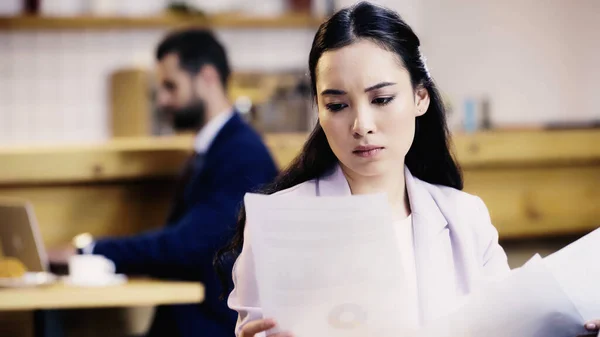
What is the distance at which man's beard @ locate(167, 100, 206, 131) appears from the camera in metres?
3.19

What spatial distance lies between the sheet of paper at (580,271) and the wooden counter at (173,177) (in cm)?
215

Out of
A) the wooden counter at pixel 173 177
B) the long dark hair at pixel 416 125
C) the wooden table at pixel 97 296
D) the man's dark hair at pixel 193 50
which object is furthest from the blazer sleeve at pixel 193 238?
the long dark hair at pixel 416 125

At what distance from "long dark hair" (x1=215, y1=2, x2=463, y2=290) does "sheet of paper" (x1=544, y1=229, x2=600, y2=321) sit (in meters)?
0.22

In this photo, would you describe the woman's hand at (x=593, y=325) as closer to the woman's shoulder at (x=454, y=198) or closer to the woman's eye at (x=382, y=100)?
the woman's shoulder at (x=454, y=198)

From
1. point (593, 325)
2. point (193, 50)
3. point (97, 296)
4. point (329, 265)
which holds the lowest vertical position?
point (97, 296)

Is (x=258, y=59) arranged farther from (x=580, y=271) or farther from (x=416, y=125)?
(x=580, y=271)

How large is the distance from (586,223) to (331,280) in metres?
2.80

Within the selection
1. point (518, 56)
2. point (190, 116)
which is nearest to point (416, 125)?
point (190, 116)

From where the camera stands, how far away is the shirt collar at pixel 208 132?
3.00 metres

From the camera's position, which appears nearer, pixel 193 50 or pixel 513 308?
pixel 513 308

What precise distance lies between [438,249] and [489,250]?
0.10m

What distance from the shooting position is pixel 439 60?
5.70 metres

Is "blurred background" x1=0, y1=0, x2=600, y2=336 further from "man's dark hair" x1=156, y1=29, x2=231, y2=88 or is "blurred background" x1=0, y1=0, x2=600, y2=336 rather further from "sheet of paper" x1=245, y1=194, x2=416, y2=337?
"sheet of paper" x1=245, y1=194, x2=416, y2=337

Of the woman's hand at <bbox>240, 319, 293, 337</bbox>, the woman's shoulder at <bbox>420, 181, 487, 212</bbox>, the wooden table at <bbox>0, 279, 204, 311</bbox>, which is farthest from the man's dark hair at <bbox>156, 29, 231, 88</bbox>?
the woman's hand at <bbox>240, 319, 293, 337</bbox>
